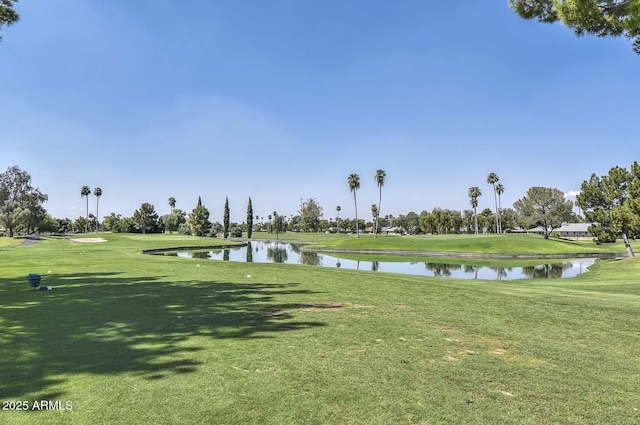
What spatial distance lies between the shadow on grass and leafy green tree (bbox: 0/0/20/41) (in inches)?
405

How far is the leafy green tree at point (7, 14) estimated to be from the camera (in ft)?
45.1

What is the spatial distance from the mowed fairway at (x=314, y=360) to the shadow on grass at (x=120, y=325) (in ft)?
0.13

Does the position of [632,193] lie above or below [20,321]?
above

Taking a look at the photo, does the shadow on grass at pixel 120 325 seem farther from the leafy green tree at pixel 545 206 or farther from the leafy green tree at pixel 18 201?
the leafy green tree at pixel 545 206

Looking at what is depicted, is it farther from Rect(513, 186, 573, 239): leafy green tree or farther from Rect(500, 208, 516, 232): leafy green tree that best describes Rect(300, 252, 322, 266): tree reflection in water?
Rect(500, 208, 516, 232): leafy green tree

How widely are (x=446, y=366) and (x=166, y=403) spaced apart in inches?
160

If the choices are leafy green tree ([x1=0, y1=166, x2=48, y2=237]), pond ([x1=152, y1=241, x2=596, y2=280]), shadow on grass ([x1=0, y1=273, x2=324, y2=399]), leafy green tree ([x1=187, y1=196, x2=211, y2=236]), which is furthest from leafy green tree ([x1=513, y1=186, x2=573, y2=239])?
leafy green tree ([x1=0, y1=166, x2=48, y2=237])

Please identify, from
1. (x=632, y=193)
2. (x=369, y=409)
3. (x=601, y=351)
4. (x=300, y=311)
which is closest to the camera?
(x=369, y=409)

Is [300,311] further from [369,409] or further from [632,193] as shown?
[632,193]

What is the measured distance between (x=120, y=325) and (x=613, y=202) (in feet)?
155

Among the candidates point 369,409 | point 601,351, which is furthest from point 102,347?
point 601,351

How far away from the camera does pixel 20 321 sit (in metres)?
8.02

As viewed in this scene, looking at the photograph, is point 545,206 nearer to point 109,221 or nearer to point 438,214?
point 438,214

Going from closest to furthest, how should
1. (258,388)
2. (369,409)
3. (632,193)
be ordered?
1. (369,409)
2. (258,388)
3. (632,193)
